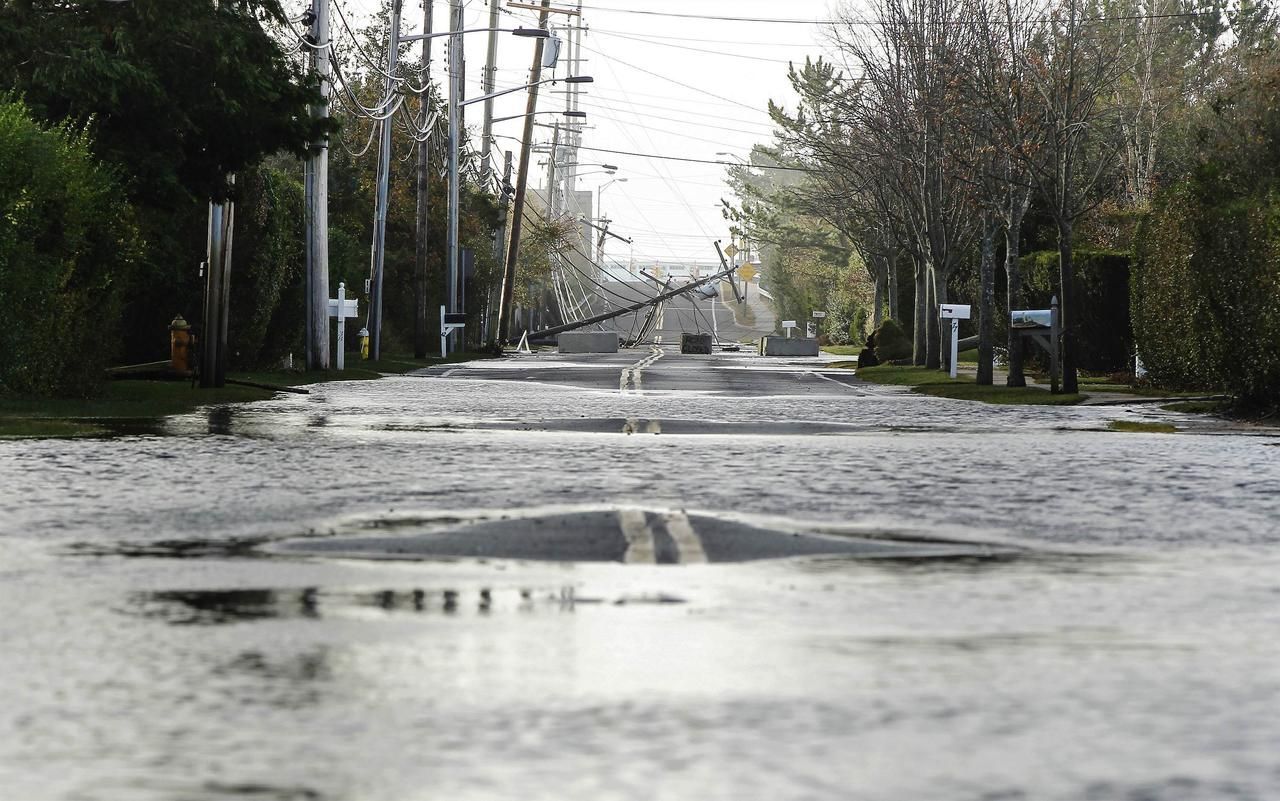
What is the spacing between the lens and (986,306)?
45219 mm

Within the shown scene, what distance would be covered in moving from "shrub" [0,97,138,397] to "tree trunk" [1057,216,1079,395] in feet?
53.4

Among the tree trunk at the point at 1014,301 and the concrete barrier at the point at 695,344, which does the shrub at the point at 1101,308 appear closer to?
the tree trunk at the point at 1014,301

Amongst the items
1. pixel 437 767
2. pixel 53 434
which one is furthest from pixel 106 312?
pixel 437 767

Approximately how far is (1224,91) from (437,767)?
268ft

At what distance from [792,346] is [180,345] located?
152 ft

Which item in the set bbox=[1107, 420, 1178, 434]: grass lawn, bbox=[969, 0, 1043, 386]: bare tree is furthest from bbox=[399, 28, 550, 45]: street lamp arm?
bbox=[1107, 420, 1178, 434]: grass lawn

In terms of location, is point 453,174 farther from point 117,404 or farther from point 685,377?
point 117,404

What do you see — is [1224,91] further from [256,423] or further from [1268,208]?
[256,423]

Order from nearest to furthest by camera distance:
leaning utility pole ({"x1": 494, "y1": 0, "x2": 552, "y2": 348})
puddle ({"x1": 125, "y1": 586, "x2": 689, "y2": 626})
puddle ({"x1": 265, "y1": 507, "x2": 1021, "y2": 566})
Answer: puddle ({"x1": 125, "y1": 586, "x2": 689, "y2": 626}) → puddle ({"x1": 265, "y1": 507, "x2": 1021, "y2": 566}) → leaning utility pole ({"x1": 494, "y1": 0, "x2": 552, "y2": 348})

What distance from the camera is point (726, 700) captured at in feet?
24.5

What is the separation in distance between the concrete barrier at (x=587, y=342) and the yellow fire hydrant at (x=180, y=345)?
4141 cm

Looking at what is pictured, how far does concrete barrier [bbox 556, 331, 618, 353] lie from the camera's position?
80.8m

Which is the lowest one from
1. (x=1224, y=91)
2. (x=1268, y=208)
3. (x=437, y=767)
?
(x=437, y=767)

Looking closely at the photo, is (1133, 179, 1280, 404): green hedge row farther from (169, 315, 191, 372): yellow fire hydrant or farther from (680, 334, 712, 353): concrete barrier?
(680, 334, 712, 353): concrete barrier
